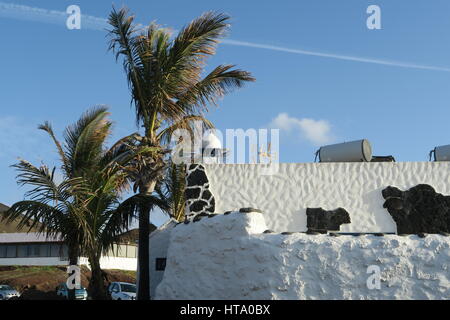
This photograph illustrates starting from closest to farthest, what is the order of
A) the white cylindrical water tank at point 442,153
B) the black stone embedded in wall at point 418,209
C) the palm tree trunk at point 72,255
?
the palm tree trunk at point 72,255, the black stone embedded in wall at point 418,209, the white cylindrical water tank at point 442,153

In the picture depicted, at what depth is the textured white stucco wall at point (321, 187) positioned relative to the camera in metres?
15.5

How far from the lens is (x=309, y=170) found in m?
15.9

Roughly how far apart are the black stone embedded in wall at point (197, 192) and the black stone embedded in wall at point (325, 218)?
269cm

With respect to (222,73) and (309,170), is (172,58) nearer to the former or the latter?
(222,73)

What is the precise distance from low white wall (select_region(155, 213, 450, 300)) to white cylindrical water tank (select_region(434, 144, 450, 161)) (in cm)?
666

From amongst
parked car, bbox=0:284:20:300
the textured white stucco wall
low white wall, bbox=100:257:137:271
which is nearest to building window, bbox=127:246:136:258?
low white wall, bbox=100:257:137:271

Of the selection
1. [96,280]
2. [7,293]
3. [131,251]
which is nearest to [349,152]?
[96,280]

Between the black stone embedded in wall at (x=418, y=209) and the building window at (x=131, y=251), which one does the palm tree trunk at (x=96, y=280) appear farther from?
the building window at (x=131, y=251)

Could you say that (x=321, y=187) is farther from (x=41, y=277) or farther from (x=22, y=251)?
(x=22, y=251)

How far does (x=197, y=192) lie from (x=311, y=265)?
5439mm

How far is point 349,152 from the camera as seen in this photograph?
16.7 metres

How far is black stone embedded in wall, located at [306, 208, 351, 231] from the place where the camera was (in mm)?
15398

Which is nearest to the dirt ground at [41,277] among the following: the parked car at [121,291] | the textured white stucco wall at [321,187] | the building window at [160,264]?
the parked car at [121,291]
